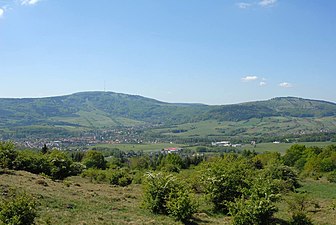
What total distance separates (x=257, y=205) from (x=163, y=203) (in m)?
7.41

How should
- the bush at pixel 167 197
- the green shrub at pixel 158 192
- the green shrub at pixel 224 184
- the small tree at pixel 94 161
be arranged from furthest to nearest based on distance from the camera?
the small tree at pixel 94 161 → the green shrub at pixel 224 184 → the green shrub at pixel 158 192 → the bush at pixel 167 197

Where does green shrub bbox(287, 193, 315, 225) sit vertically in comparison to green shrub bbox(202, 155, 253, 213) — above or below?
below

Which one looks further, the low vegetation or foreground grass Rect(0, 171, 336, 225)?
foreground grass Rect(0, 171, 336, 225)

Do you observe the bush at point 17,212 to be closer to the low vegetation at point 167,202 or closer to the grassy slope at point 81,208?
the low vegetation at point 167,202

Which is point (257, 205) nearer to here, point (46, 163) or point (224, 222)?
point (224, 222)

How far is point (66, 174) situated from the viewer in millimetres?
48844

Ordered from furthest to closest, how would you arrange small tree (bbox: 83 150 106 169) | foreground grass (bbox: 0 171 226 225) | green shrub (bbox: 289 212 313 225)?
small tree (bbox: 83 150 106 169) < green shrub (bbox: 289 212 313 225) < foreground grass (bbox: 0 171 226 225)

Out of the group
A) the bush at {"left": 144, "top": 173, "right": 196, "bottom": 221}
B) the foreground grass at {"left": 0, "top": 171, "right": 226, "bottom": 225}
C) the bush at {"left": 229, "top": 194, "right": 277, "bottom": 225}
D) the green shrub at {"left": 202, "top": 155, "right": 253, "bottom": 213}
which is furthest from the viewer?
the green shrub at {"left": 202, "top": 155, "right": 253, "bottom": 213}

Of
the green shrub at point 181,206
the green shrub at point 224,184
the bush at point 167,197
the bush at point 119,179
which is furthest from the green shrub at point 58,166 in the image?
the green shrub at point 181,206

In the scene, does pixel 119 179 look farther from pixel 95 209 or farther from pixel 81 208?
pixel 81 208

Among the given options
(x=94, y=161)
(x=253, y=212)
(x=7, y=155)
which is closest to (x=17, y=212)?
(x=253, y=212)

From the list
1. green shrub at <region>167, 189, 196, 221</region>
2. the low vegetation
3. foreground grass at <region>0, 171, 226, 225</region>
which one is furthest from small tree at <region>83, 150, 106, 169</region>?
green shrub at <region>167, 189, 196, 221</region>

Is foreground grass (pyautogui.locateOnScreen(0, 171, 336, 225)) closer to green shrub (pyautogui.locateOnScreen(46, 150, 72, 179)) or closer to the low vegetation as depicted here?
the low vegetation

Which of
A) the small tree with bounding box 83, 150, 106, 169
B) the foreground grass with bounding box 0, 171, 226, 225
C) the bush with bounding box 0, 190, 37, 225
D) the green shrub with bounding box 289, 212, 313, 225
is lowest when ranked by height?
the small tree with bounding box 83, 150, 106, 169
